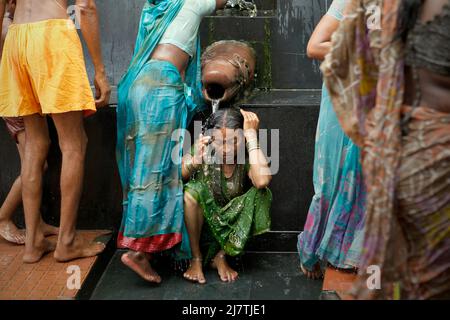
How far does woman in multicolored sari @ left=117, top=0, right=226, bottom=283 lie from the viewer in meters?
5.07

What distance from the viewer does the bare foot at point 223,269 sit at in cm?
522

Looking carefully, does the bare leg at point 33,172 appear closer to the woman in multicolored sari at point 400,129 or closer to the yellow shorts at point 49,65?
the yellow shorts at point 49,65

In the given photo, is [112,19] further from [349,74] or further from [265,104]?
[349,74]

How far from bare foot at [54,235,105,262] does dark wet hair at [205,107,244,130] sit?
3.48ft

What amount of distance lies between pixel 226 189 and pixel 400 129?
5.76 ft

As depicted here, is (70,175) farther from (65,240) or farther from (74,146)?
(65,240)

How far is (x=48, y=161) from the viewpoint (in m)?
5.72

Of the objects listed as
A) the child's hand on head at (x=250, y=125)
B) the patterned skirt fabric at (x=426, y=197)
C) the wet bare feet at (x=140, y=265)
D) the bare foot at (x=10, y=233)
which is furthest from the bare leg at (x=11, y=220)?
the patterned skirt fabric at (x=426, y=197)

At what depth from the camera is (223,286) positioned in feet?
16.9

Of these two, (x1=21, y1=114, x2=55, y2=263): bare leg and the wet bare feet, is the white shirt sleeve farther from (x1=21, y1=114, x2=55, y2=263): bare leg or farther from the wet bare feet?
the wet bare feet

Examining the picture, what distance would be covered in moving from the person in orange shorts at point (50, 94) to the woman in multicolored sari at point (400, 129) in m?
1.82

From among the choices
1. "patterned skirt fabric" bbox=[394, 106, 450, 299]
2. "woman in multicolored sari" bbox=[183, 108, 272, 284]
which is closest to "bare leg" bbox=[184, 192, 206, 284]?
"woman in multicolored sari" bbox=[183, 108, 272, 284]

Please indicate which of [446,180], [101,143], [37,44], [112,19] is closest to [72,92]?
[37,44]

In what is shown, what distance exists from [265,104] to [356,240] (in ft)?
3.81
